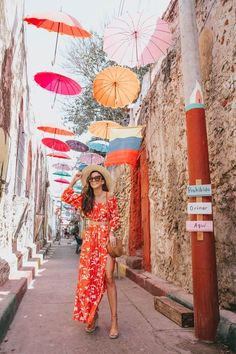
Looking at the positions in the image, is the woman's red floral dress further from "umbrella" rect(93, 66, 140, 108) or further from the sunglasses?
"umbrella" rect(93, 66, 140, 108)

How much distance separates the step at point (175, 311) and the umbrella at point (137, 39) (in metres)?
4.18

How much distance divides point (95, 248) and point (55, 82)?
20.4 feet

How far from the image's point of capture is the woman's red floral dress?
3.26m

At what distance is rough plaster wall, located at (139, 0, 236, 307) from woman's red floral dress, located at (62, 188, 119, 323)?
123cm

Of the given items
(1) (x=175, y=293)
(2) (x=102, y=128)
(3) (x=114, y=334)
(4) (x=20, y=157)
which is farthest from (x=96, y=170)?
(2) (x=102, y=128)

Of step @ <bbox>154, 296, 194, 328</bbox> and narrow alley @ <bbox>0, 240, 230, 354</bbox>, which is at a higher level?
step @ <bbox>154, 296, 194, 328</bbox>

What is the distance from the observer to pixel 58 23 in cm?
609

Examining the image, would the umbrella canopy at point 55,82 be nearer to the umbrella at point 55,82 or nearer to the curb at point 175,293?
the umbrella at point 55,82

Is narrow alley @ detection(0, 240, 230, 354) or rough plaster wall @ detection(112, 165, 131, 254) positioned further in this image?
rough plaster wall @ detection(112, 165, 131, 254)

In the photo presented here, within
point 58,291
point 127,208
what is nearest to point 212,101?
point 58,291

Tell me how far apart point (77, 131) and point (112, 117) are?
219 cm

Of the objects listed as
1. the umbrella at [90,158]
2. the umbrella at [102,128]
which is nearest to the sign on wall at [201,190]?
the umbrella at [102,128]

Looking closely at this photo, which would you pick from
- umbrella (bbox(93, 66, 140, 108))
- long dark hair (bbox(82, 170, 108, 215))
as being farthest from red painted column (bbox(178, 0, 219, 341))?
umbrella (bbox(93, 66, 140, 108))

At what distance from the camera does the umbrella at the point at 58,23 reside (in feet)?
19.1
